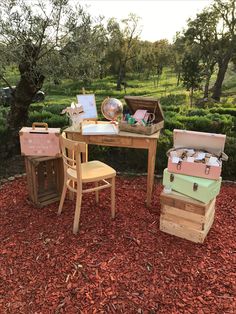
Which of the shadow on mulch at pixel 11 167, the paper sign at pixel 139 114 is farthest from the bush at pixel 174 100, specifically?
the paper sign at pixel 139 114

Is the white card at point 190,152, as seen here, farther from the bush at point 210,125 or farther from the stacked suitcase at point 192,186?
the bush at point 210,125

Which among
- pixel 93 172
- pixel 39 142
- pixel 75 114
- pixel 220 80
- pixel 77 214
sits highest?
pixel 75 114

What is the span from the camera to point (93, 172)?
379 cm

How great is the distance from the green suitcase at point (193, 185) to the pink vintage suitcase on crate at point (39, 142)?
1568 millimetres

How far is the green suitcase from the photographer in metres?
3.32

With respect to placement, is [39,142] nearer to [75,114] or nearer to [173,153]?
[75,114]

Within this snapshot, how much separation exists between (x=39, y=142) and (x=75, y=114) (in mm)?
649

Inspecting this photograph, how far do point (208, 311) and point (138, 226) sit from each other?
1.35 meters

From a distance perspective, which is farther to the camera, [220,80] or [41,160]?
[220,80]

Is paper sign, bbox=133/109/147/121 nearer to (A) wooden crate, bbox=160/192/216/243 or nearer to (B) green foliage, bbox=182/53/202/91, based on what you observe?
(A) wooden crate, bbox=160/192/216/243

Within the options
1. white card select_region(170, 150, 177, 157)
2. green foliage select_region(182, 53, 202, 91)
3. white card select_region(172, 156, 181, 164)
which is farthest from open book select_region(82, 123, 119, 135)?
green foliage select_region(182, 53, 202, 91)

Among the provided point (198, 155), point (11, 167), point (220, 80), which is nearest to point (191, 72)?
point (220, 80)

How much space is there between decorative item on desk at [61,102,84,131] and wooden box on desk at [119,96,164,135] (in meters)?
0.63

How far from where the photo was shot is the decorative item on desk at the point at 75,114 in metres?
4.23
